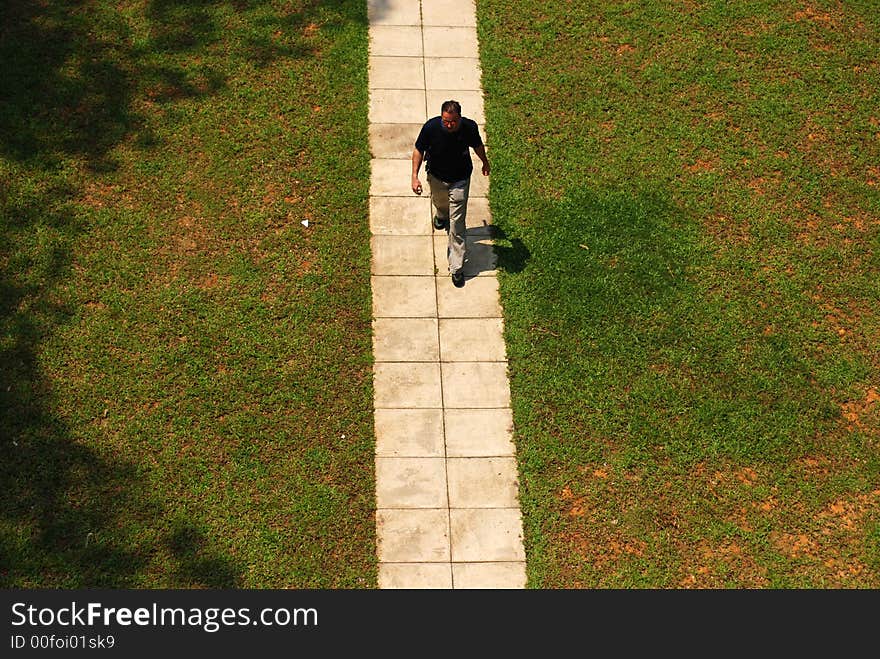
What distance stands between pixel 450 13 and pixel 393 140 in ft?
8.05

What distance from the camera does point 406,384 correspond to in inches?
359

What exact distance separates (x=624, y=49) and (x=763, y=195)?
2.76 metres

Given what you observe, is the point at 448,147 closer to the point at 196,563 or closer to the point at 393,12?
the point at 393,12

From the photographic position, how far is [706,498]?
8.63m

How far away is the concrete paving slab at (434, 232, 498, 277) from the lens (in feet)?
32.6

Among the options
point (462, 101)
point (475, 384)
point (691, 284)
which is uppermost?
point (462, 101)

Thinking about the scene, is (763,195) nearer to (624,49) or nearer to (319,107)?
(624,49)

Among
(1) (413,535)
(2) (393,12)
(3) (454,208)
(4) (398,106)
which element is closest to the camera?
(1) (413,535)

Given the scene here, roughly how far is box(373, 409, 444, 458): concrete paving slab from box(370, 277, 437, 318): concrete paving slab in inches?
45.1

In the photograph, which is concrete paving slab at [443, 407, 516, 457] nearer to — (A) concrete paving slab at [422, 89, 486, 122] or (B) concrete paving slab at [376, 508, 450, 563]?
(B) concrete paving slab at [376, 508, 450, 563]

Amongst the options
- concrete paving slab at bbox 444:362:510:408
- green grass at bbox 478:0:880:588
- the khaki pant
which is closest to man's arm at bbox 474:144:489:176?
the khaki pant

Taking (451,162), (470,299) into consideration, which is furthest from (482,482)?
(451,162)

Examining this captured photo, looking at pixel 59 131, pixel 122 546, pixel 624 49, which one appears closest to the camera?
pixel 122 546

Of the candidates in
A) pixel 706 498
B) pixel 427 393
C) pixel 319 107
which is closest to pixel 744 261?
pixel 706 498
